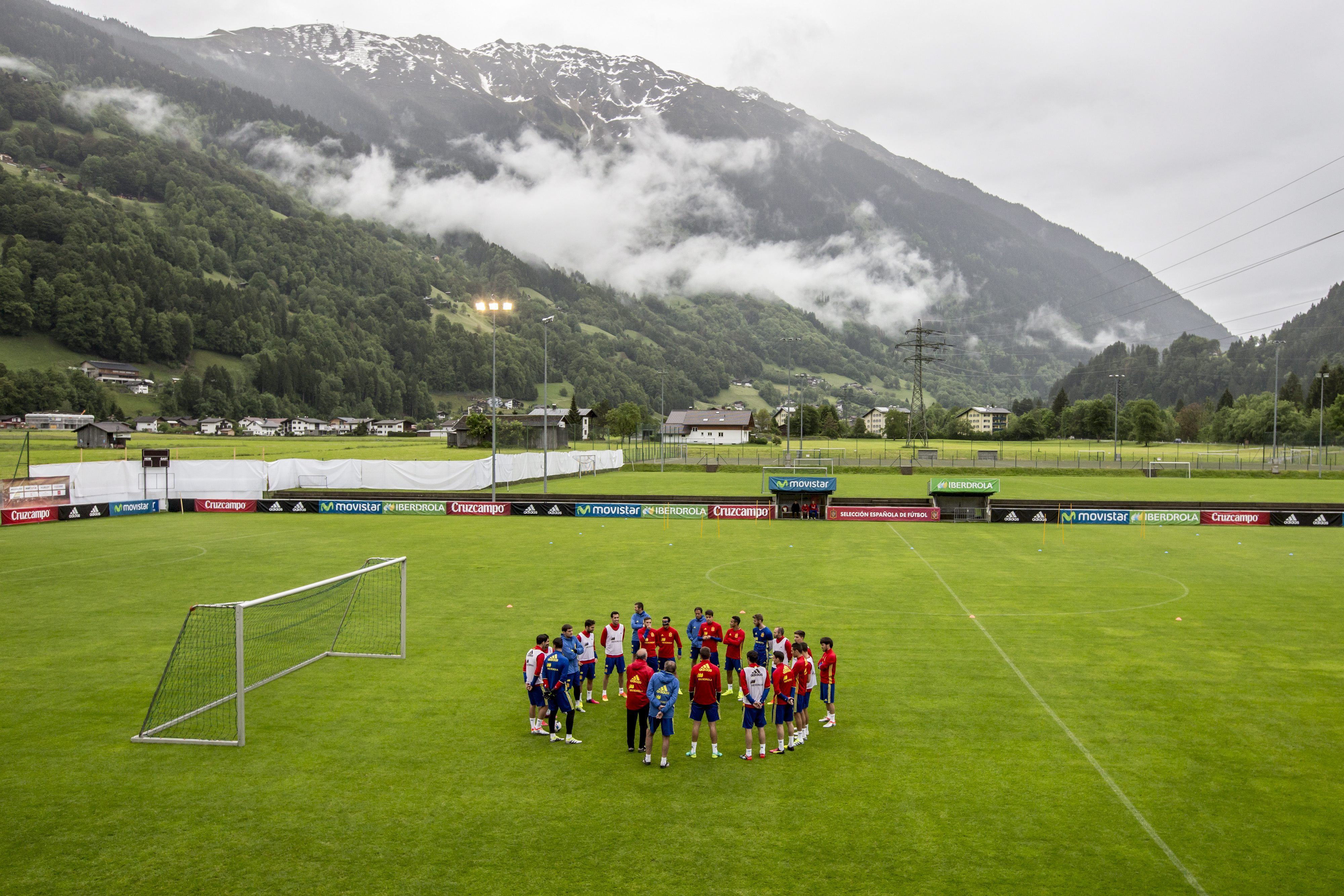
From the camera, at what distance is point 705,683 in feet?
38.1

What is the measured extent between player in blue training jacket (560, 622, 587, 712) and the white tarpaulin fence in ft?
126

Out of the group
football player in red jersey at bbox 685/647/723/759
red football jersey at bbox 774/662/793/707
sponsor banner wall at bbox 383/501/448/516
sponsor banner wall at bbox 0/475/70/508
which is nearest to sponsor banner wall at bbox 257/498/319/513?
sponsor banner wall at bbox 383/501/448/516

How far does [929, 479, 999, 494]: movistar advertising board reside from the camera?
1668 inches

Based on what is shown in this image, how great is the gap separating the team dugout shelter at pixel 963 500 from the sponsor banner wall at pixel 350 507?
33.4 m

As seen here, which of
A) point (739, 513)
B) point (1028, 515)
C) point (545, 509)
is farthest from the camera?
point (545, 509)

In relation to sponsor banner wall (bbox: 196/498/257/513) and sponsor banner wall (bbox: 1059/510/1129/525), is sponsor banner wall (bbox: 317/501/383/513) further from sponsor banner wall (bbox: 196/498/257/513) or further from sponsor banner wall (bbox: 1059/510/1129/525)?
sponsor banner wall (bbox: 1059/510/1129/525)

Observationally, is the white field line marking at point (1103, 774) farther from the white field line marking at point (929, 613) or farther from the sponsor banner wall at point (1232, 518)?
the sponsor banner wall at point (1232, 518)

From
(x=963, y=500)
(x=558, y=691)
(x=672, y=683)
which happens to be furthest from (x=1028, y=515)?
(x=558, y=691)

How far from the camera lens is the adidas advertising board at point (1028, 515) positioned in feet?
138

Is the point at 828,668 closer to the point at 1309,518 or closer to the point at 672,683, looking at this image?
Answer: the point at 672,683

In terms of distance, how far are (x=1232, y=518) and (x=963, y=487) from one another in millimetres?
15086

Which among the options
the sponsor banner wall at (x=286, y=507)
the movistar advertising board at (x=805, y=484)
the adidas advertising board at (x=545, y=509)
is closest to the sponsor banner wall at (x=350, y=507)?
the sponsor banner wall at (x=286, y=507)

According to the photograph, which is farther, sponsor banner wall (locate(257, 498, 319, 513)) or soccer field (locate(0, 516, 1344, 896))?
sponsor banner wall (locate(257, 498, 319, 513))

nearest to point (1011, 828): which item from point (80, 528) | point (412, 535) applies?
point (412, 535)
